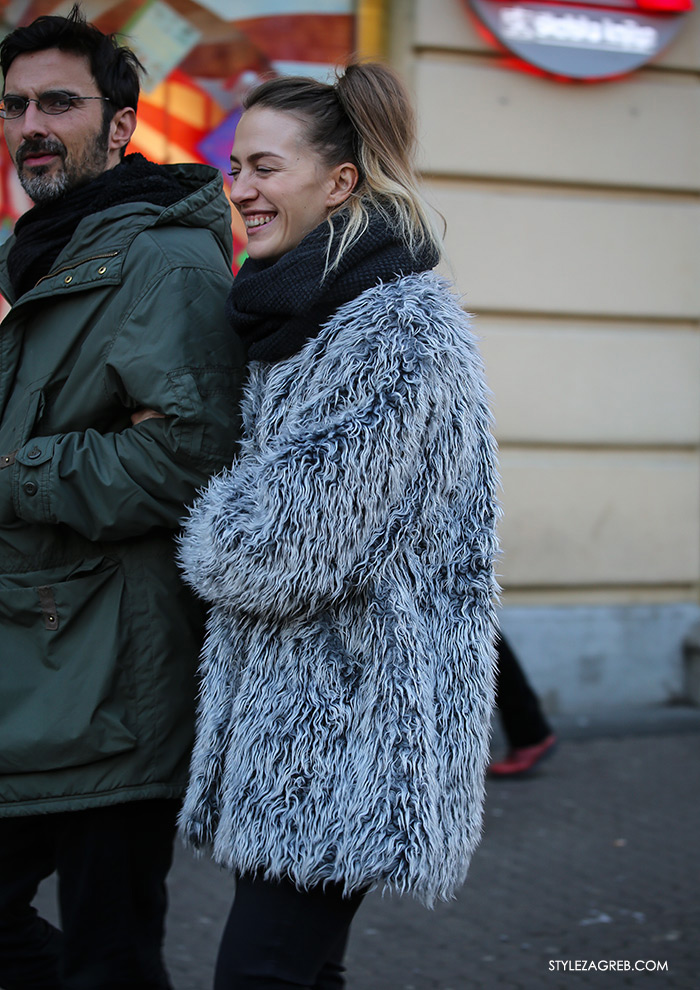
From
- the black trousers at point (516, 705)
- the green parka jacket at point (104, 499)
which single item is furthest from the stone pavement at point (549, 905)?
the green parka jacket at point (104, 499)

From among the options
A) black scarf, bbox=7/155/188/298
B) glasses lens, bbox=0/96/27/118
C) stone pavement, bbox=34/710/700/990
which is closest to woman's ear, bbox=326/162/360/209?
black scarf, bbox=7/155/188/298

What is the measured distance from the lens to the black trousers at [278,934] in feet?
6.61

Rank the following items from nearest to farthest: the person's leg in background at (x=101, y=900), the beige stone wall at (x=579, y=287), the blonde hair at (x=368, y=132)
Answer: the blonde hair at (x=368, y=132), the person's leg in background at (x=101, y=900), the beige stone wall at (x=579, y=287)

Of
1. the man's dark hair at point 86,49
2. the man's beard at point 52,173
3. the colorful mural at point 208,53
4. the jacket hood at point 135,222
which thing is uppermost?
the colorful mural at point 208,53

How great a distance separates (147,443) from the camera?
221 cm

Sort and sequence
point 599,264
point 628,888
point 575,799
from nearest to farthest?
point 628,888 < point 575,799 < point 599,264

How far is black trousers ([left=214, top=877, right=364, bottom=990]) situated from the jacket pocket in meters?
0.39

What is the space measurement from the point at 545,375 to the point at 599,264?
64 cm

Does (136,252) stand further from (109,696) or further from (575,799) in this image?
(575,799)

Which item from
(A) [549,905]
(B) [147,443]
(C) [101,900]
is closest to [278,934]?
(C) [101,900]

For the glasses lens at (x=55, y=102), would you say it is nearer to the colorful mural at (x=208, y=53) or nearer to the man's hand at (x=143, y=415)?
the man's hand at (x=143, y=415)

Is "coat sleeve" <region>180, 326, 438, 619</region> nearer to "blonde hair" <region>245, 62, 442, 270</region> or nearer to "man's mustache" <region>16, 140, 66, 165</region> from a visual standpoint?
"blonde hair" <region>245, 62, 442, 270</region>

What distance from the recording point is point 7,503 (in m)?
2.24

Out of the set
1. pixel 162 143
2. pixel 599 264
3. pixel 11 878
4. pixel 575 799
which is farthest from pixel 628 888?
pixel 162 143
